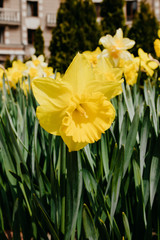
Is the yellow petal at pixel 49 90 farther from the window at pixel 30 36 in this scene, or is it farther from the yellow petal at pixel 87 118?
the window at pixel 30 36

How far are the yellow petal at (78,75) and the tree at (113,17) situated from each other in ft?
18.6

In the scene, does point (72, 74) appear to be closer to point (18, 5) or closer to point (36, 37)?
point (36, 37)

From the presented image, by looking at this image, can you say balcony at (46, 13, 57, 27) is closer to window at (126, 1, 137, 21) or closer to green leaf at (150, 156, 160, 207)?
window at (126, 1, 137, 21)

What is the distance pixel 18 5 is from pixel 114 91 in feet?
48.8

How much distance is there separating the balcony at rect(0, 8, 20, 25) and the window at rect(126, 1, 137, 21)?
5486 millimetres

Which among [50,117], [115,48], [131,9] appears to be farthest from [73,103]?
[131,9]

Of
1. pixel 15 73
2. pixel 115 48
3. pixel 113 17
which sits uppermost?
pixel 113 17

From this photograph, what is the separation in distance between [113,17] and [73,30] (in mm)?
938

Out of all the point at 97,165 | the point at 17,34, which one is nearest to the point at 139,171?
the point at 97,165

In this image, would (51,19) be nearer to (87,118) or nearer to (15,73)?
(15,73)

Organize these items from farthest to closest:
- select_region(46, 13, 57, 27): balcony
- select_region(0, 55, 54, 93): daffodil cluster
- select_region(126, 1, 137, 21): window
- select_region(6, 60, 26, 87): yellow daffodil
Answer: select_region(46, 13, 57, 27): balcony, select_region(126, 1, 137, 21): window, select_region(6, 60, 26, 87): yellow daffodil, select_region(0, 55, 54, 93): daffodil cluster

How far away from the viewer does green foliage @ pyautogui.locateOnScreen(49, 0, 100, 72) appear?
241 inches

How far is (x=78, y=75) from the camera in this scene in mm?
515

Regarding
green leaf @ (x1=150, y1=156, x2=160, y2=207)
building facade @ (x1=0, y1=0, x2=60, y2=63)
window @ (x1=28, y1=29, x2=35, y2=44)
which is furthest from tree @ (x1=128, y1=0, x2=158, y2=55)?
window @ (x1=28, y1=29, x2=35, y2=44)
